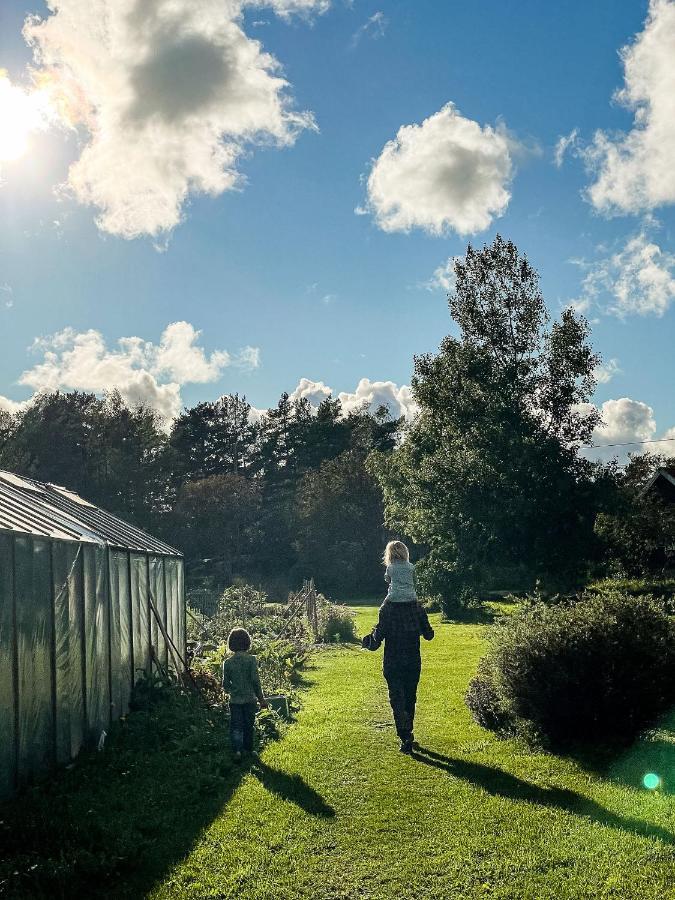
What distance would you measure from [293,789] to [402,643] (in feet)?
7.10

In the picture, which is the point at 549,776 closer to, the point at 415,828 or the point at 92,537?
the point at 415,828

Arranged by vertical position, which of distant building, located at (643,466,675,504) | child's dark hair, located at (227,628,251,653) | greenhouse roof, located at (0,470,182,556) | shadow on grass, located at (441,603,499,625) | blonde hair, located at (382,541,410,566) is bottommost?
shadow on grass, located at (441,603,499,625)

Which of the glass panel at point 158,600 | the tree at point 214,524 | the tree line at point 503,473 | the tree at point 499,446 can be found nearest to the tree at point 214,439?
the tree at point 214,524

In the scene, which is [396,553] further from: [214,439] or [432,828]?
[214,439]

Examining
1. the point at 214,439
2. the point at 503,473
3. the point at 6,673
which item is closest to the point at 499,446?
the point at 503,473

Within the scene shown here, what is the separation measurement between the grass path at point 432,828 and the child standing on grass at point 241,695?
374 mm

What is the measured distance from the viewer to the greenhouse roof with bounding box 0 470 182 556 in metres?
8.70

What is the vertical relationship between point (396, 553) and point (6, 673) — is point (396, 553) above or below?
above

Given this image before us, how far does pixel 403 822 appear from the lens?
6.61m

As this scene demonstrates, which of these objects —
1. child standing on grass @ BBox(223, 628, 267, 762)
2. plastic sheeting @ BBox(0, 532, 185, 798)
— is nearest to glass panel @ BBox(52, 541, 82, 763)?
plastic sheeting @ BBox(0, 532, 185, 798)

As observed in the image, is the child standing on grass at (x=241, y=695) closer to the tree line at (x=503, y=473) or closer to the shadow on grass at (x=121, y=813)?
the shadow on grass at (x=121, y=813)

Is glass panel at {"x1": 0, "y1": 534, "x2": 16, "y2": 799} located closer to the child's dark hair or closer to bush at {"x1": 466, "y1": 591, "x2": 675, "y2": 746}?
the child's dark hair

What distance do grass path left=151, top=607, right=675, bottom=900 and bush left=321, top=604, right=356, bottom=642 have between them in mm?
13676

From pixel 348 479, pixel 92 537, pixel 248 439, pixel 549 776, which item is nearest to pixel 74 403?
pixel 248 439
